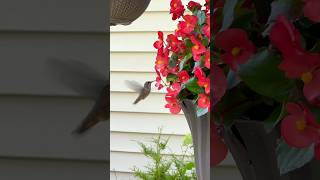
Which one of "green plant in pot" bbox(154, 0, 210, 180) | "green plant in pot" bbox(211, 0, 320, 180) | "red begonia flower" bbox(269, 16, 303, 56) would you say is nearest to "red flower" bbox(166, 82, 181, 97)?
"green plant in pot" bbox(154, 0, 210, 180)

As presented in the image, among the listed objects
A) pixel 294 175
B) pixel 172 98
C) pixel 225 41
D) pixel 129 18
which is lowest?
pixel 294 175

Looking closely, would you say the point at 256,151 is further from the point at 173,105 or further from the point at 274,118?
the point at 173,105

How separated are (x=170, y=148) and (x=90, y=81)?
1410 mm

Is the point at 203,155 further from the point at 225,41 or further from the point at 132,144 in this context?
the point at 132,144

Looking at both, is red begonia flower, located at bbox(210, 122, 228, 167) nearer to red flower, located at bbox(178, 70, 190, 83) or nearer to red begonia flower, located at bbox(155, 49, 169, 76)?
red flower, located at bbox(178, 70, 190, 83)

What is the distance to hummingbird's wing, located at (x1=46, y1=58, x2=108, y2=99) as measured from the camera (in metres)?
0.72

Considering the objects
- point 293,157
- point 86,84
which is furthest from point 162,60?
point 293,157

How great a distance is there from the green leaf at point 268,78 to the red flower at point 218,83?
2.6 inches

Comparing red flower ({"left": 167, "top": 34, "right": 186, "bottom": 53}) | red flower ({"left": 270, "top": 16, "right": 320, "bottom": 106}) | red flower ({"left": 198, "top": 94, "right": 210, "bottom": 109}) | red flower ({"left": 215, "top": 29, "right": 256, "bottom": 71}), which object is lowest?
red flower ({"left": 270, "top": 16, "right": 320, "bottom": 106})

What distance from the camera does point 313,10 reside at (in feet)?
1.67

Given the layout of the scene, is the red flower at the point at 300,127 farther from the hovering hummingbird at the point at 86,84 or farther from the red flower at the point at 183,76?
the red flower at the point at 183,76

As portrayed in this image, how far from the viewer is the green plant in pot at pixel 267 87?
510mm

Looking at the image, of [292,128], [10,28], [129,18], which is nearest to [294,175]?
[292,128]

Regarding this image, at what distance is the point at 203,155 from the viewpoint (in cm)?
88
